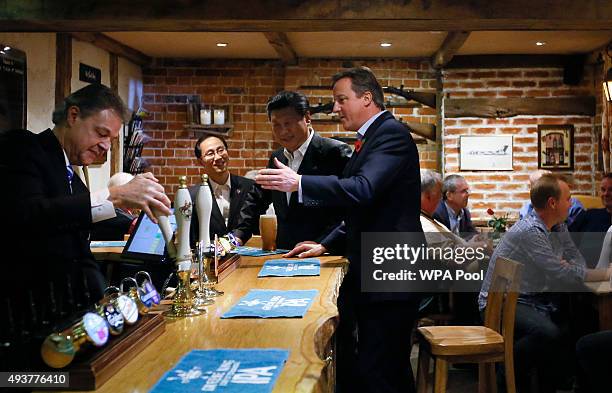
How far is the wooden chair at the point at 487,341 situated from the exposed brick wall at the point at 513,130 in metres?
3.86

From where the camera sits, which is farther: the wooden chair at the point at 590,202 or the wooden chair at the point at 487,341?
the wooden chair at the point at 590,202

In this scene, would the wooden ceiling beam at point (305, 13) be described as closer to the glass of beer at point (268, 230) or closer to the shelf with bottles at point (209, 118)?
the glass of beer at point (268, 230)

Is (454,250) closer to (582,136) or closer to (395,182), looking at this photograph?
(395,182)

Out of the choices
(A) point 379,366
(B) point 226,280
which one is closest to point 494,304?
(A) point 379,366

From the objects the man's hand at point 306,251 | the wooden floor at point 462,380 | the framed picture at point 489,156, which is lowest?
the wooden floor at point 462,380

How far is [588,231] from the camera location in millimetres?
5070

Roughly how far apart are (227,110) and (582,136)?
374cm

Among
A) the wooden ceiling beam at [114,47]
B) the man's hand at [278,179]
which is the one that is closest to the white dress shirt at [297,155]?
the man's hand at [278,179]

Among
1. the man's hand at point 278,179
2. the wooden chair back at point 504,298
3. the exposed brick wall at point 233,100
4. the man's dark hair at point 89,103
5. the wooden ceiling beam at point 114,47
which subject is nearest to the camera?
the man's dark hair at point 89,103

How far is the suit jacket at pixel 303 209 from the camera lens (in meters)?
3.11

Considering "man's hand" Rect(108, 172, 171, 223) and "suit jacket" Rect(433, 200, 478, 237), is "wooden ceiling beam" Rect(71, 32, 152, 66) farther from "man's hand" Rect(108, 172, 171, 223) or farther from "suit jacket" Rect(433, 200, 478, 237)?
"man's hand" Rect(108, 172, 171, 223)

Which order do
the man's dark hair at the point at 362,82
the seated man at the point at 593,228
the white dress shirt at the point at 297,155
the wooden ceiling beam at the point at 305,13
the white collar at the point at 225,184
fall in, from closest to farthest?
the man's dark hair at the point at 362,82 → the white dress shirt at the point at 297,155 → the wooden ceiling beam at the point at 305,13 → the white collar at the point at 225,184 → the seated man at the point at 593,228

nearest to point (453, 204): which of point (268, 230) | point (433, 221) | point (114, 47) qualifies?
point (433, 221)

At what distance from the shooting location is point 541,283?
140 inches
